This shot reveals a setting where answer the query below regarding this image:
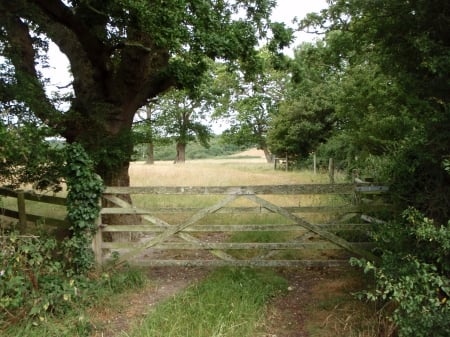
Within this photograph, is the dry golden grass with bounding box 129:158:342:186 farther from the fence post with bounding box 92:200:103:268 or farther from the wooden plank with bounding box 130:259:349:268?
the fence post with bounding box 92:200:103:268

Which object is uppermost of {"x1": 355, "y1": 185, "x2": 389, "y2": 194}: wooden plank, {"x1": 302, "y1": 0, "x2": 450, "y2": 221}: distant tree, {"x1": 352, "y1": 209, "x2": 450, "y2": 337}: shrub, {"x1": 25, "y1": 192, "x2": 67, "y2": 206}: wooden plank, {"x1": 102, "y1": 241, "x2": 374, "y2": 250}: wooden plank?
{"x1": 302, "y1": 0, "x2": 450, "y2": 221}: distant tree

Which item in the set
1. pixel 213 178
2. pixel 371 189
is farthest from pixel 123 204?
pixel 213 178

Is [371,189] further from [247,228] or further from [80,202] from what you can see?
[80,202]

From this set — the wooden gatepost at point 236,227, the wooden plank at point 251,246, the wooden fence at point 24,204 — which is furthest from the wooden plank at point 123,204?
the wooden fence at point 24,204

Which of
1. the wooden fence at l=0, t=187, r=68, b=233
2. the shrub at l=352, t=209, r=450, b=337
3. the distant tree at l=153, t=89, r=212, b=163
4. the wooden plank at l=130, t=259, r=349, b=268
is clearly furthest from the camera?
the distant tree at l=153, t=89, r=212, b=163

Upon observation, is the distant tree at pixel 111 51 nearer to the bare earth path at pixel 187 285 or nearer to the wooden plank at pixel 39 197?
the wooden plank at pixel 39 197

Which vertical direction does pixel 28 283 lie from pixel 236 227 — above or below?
below

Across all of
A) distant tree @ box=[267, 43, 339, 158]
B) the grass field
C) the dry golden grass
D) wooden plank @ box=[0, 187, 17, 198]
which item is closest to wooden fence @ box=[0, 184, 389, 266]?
the grass field

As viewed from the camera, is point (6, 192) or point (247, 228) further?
point (6, 192)

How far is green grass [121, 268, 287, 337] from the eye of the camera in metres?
4.26

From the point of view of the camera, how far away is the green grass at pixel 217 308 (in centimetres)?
426

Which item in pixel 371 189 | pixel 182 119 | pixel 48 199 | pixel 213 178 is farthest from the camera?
pixel 182 119

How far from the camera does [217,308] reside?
15.6ft

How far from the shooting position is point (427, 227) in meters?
3.40
